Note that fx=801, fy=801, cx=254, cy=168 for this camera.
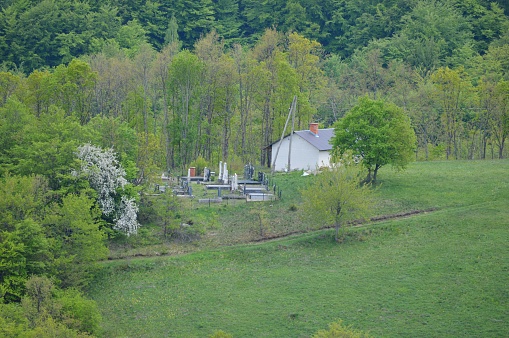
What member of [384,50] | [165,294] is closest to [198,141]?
[165,294]

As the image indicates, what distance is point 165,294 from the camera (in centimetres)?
3931

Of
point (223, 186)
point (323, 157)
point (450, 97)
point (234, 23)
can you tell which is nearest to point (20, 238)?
point (223, 186)

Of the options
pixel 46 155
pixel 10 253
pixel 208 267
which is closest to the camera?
pixel 10 253

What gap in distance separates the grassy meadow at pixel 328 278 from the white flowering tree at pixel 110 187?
3.41m

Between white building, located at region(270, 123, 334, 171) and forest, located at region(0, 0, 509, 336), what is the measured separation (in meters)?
4.02

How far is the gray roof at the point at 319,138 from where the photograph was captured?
193 ft

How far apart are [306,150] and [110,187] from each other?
1849 cm

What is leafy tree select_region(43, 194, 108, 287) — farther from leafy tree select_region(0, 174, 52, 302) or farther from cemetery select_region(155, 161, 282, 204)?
cemetery select_region(155, 161, 282, 204)

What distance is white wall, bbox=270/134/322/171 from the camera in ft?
194

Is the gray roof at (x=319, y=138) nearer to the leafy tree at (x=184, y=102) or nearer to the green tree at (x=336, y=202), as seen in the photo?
the leafy tree at (x=184, y=102)

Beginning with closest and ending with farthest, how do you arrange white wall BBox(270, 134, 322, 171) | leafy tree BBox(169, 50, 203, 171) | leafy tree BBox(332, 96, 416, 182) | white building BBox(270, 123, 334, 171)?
leafy tree BBox(332, 96, 416, 182) → white building BBox(270, 123, 334, 171) → white wall BBox(270, 134, 322, 171) → leafy tree BBox(169, 50, 203, 171)

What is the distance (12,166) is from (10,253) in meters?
9.66

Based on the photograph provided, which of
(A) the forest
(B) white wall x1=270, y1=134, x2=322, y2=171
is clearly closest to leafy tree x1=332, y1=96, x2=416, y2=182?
(B) white wall x1=270, y1=134, x2=322, y2=171

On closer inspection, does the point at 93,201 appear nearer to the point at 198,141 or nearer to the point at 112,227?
the point at 112,227
